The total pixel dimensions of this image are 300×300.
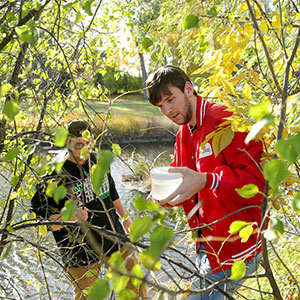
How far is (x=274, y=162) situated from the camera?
70 centimetres

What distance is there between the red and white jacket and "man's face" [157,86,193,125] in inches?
2.3

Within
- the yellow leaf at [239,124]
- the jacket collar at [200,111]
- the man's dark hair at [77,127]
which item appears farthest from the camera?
the man's dark hair at [77,127]

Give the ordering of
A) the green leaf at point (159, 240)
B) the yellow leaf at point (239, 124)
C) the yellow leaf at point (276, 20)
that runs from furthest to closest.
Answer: the yellow leaf at point (276, 20) < the yellow leaf at point (239, 124) < the green leaf at point (159, 240)

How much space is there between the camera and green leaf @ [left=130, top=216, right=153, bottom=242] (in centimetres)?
72

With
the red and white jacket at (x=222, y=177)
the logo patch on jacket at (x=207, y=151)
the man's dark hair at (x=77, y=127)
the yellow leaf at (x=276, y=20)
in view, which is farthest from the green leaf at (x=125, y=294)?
the man's dark hair at (x=77, y=127)

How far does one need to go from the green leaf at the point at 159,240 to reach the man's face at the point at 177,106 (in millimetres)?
1139

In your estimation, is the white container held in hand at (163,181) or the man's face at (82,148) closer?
the man's face at (82,148)

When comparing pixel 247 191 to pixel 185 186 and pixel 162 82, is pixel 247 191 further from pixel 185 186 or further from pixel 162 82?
pixel 162 82

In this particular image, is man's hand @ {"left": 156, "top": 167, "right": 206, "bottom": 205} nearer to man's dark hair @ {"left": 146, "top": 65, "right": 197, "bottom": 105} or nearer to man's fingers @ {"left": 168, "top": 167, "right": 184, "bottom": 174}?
man's fingers @ {"left": 168, "top": 167, "right": 184, "bottom": 174}

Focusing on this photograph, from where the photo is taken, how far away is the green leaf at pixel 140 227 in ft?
2.36

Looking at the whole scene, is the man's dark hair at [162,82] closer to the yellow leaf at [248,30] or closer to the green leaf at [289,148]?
the yellow leaf at [248,30]

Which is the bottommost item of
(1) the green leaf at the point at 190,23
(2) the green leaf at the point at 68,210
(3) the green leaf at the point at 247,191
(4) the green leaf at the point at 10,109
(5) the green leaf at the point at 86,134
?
(3) the green leaf at the point at 247,191

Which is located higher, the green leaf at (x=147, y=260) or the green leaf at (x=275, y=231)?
the green leaf at (x=275, y=231)

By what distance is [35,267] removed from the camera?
1.54m
